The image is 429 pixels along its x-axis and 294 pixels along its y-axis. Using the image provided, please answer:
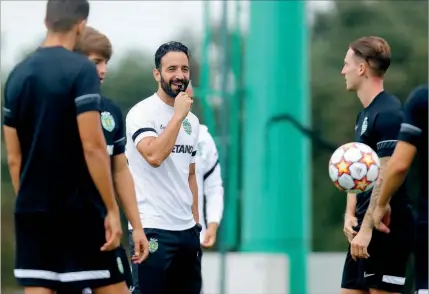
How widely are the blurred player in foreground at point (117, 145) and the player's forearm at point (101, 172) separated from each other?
1.03ft

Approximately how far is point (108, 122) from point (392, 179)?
5.28 feet

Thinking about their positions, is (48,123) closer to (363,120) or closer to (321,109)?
(363,120)

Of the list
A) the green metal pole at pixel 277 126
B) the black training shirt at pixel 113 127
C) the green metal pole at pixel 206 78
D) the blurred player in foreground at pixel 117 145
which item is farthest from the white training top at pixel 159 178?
the green metal pole at pixel 277 126

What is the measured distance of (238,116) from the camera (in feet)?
48.7

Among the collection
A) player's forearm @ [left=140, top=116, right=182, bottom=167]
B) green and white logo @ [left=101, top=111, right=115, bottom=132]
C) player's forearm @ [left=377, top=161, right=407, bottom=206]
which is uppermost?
green and white logo @ [left=101, top=111, right=115, bottom=132]

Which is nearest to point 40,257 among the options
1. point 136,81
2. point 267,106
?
point 267,106

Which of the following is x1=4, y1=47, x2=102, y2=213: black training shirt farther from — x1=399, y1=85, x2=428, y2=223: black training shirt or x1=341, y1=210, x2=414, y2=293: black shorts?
x1=341, y1=210, x2=414, y2=293: black shorts

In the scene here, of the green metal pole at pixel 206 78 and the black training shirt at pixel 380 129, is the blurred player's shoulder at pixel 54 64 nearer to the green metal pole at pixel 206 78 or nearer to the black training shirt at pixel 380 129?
the black training shirt at pixel 380 129

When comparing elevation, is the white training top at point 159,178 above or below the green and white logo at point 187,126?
below

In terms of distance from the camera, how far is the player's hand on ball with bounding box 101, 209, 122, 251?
625 centimetres

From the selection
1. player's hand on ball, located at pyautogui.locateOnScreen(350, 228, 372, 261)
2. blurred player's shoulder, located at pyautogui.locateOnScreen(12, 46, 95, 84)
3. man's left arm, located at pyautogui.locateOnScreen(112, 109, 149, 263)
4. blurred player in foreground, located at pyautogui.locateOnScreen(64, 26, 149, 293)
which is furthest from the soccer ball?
blurred player's shoulder, located at pyautogui.locateOnScreen(12, 46, 95, 84)

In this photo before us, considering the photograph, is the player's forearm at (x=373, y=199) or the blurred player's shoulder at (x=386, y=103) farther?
the blurred player's shoulder at (x=386, y=103)

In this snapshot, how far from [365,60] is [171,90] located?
49.2 inches

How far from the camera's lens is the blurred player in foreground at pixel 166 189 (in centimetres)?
790
